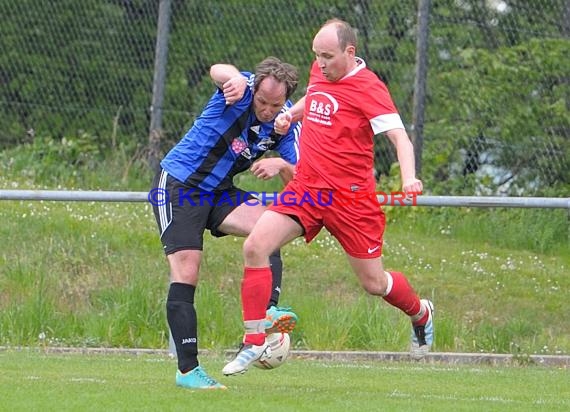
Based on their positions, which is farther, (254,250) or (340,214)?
(340,214)

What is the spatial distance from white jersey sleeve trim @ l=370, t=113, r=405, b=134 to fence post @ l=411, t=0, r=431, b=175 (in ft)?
18.5

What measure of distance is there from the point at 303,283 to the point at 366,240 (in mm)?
4049

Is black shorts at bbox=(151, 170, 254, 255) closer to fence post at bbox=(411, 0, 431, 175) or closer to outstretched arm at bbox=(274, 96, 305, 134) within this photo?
outstretched arm at bbox=(274, 96, 305, 134)

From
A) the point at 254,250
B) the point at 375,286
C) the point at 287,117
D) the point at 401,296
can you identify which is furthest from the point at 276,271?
the point at 287,117

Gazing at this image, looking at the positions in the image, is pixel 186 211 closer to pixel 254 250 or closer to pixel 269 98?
pixel 254 250

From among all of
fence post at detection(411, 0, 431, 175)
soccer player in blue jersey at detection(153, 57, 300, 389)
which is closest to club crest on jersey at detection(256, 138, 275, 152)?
soccer player in blue jersey at detection(153, 57, 300, 389)

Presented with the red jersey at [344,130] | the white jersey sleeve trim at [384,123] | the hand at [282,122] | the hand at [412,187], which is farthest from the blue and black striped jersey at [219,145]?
the hand at [412,187]

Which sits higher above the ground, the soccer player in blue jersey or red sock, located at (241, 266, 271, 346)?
the soccer player in blue jersey

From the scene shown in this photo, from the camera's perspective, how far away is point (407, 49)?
1348cm

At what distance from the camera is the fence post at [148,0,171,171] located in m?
13.8

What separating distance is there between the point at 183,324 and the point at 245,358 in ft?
1.60

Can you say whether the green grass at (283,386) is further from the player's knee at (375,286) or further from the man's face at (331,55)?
the man's face at (331,55)

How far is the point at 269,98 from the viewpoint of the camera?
748 cm

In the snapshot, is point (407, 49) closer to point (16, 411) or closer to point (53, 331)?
point (53, 331)
